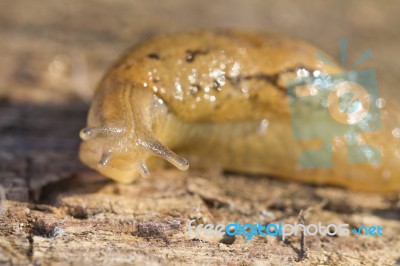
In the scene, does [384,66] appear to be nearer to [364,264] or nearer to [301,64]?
[301,64]

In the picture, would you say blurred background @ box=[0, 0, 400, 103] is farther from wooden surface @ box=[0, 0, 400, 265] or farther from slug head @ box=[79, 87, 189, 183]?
slug head @ box=[79, 87, 189, 183]

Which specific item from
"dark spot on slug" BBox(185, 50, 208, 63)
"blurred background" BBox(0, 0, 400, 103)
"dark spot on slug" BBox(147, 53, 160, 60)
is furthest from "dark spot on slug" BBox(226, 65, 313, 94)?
"blurred background" BBox(0, 0, 400, 103)

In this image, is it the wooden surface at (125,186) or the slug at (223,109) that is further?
the slug at (223,109)

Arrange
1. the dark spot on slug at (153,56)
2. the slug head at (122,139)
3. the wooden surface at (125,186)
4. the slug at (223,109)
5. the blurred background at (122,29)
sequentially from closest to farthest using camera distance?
the wooden surface at (125,186)
the slug head at (122,139)
the slug at (223,109)
the dark spot on slug at (153,56)
the blurred background at (122,29)

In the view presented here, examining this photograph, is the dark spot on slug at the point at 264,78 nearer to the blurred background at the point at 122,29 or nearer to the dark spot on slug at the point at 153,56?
the dark spot on slug at the point at 153,56

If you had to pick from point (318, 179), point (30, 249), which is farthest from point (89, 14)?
point (30, 249)

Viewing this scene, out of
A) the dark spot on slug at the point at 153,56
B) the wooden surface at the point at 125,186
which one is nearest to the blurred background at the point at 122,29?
the wooden surface at the point at 125,186

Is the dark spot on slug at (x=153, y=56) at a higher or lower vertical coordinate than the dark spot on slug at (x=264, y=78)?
lower
